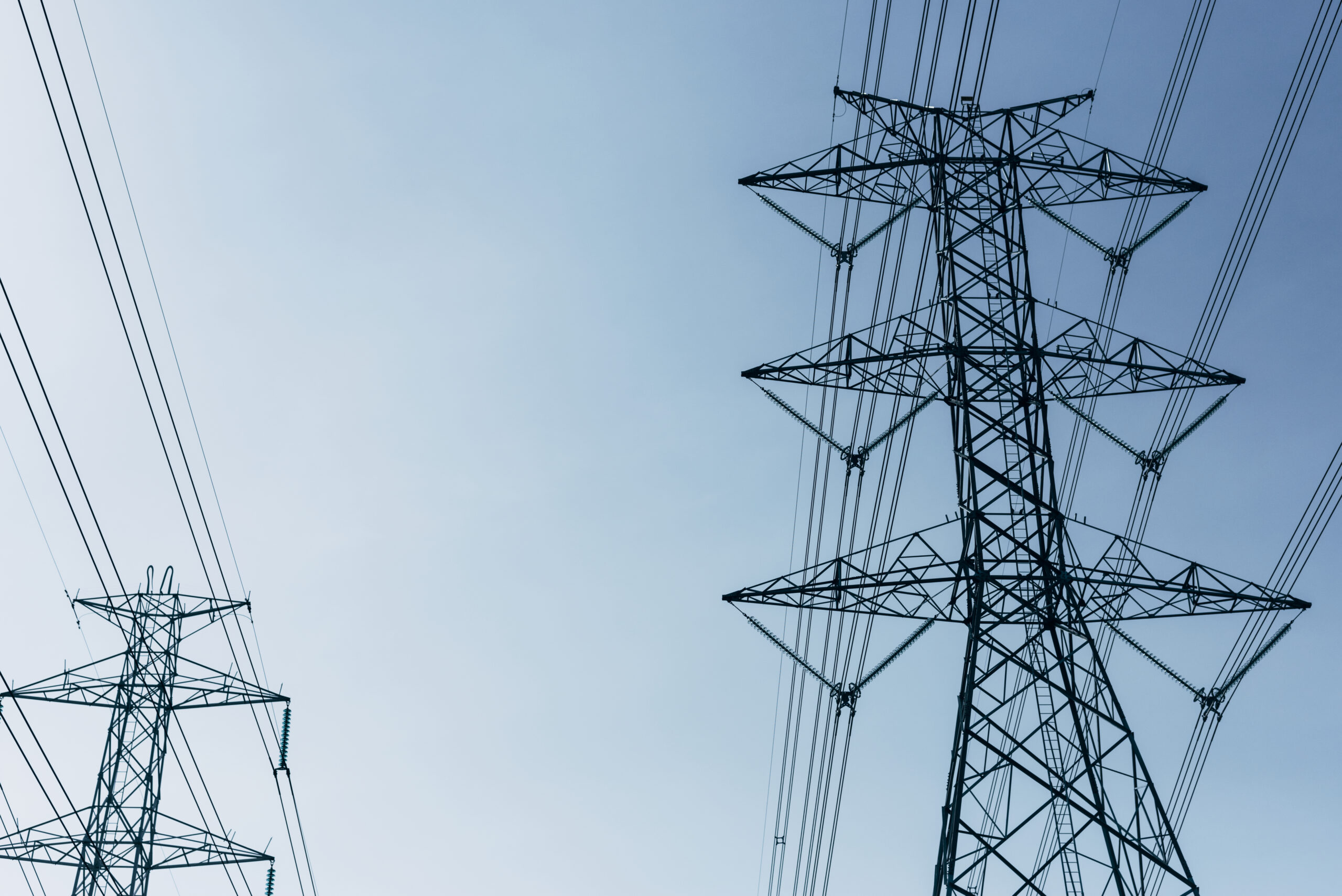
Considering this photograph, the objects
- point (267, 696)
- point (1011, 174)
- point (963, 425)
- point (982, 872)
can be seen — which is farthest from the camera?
point (267, 696)

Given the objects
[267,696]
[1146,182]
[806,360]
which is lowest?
[267,696]

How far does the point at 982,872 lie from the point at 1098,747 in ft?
8.10

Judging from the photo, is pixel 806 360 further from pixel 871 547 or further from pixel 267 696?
pixel 267 696

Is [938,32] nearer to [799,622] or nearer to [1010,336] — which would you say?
[1010,336]

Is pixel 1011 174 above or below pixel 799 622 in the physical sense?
above

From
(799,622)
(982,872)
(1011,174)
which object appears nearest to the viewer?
(982,872)

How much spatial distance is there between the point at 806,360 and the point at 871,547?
3610mm

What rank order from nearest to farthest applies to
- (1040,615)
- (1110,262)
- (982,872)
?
(982,872), (1040,615), (1110,262)

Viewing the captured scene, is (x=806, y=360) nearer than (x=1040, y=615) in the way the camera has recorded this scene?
No

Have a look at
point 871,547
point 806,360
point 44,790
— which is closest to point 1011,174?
point 806,360

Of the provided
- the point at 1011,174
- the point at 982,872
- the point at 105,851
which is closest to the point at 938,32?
the point at 1011,174

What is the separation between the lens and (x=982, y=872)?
1683 centimetres

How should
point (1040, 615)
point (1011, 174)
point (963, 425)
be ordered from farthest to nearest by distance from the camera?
point (1011, 174), point (963, 425), point (1040, 615)

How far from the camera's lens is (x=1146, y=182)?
2366 centimetres
